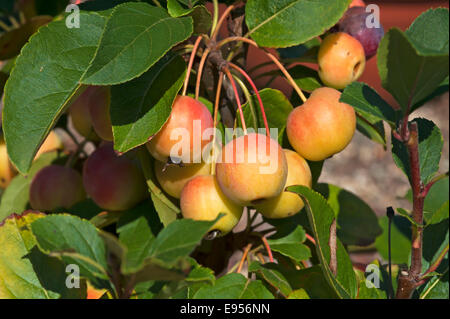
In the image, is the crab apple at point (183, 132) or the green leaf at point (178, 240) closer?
the green leaf at point (178, 240)

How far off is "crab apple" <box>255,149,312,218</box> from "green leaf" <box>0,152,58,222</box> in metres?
0.46

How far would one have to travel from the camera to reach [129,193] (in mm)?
773

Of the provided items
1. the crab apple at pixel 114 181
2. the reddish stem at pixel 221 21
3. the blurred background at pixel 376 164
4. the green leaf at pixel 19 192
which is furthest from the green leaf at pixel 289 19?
the blurred background at pixel 376 164

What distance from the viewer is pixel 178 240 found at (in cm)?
47

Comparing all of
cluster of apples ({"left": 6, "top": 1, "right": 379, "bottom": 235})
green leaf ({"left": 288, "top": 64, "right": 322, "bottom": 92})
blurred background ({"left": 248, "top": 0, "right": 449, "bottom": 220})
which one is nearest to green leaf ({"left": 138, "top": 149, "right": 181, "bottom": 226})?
cluster of apples ({"left": 6, "top": 1, "right": 379, "bottom": 235})

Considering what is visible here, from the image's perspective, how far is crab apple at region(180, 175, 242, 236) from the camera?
25.5 inches

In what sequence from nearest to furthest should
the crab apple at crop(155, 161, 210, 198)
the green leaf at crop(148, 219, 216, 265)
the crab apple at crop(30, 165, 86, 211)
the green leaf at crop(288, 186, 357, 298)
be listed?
the green leaf at crop(148, 219, 216, 265)
the green leaf at crop(288, 186, 357, 298)
the crab apple at crop(155, 161, 210, 198)
the crab apple at crop(30, 165, 86, 211)

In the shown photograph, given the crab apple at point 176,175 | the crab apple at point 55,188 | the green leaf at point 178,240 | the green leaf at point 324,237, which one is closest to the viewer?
the green leaf at point 178,240

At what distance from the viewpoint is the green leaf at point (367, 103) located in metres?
0.55

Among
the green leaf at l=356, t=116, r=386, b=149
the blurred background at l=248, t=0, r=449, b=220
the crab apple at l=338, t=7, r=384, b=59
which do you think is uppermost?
the crab apple at l=338, t=7, r=384, b=59

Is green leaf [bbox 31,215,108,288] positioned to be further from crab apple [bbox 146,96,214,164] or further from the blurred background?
the blurred background

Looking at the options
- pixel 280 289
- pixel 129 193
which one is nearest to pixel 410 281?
pixel 280 289

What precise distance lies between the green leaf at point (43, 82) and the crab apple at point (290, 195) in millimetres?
238

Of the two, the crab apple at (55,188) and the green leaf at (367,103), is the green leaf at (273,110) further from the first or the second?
the crab apple at (55,188)
